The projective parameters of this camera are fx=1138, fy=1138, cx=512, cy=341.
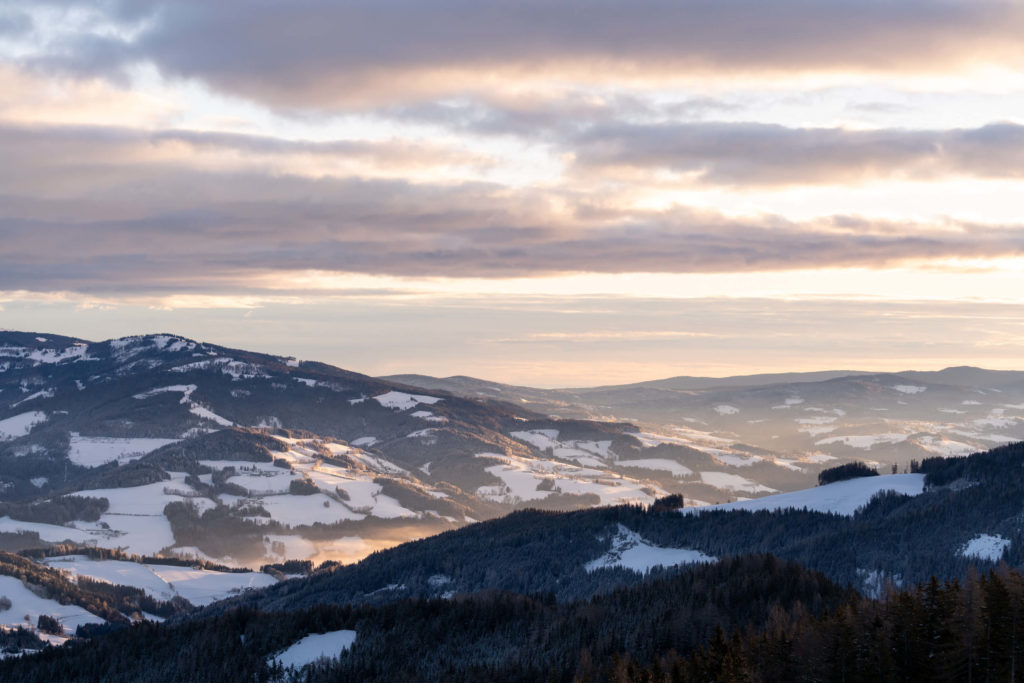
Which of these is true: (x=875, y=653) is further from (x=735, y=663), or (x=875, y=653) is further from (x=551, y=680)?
(x=551, y=680)

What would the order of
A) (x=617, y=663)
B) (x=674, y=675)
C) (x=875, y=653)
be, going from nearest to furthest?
(x=875, y=653), (x=674, y=675), (x=617, y=663)

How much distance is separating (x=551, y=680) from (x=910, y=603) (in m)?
62.6

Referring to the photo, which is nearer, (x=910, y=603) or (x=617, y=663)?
(x=910, y=603)

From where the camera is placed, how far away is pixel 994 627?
148 meters

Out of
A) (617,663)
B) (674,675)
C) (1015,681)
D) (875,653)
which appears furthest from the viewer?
(617,663)

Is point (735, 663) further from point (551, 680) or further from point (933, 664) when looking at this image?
point (551, 680)

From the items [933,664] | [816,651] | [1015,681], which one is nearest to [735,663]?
[816,651]

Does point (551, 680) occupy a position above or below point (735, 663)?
below

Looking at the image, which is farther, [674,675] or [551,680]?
[551,680]

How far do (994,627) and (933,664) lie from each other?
9.46 meters

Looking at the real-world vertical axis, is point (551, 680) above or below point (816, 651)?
below

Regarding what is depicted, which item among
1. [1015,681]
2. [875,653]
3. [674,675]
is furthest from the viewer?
[674,675]

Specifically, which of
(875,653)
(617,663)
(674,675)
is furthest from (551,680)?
(875,653)

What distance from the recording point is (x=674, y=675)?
171m
